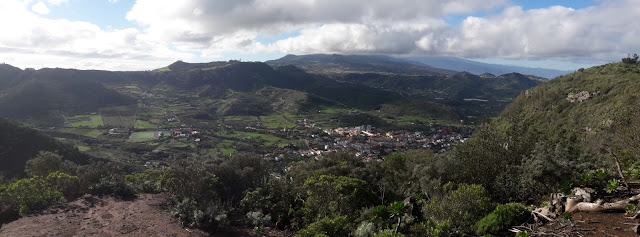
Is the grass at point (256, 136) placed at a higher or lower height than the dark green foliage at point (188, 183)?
lower

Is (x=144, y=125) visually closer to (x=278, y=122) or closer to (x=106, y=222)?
(x=278, y=122)

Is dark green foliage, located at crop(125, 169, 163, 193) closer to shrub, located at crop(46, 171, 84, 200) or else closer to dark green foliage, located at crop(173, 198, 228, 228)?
shrub, located at crop(46, 171, 84, 200)

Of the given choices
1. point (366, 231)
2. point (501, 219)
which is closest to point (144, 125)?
point (366, 231)

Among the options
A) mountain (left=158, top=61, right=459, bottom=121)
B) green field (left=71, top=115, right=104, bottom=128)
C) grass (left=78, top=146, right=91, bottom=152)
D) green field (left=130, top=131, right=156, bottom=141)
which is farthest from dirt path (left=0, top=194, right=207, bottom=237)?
mountain (left=158, top=61, right=459, bottom=121)

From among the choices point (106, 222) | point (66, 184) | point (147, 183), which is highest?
point (66, 184)

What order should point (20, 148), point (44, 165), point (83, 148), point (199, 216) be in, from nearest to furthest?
point (199, 216) → point (44, 165) → point (20, 148) → point (83, 148)

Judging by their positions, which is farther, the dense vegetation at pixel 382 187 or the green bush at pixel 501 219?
the dense vegetation at pixel 382 187

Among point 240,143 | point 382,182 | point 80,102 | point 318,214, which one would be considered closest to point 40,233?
point 318,214

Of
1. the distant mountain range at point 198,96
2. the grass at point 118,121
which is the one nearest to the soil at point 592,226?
the grass at point 118,121

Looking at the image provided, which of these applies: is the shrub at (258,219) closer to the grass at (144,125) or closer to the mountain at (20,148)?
the mountain at (20,148)
